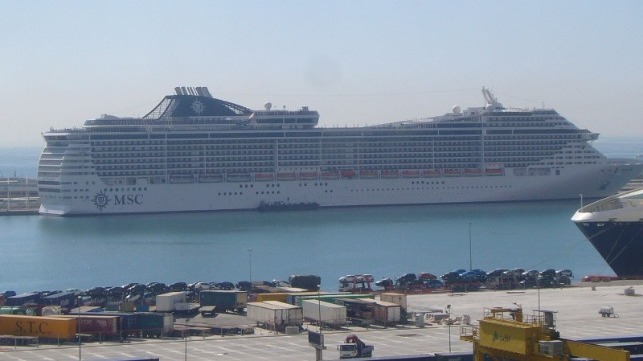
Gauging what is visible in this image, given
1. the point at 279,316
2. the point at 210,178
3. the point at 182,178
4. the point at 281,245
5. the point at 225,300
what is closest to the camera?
the point at 279,316

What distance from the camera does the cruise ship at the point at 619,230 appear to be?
2921 centimetres

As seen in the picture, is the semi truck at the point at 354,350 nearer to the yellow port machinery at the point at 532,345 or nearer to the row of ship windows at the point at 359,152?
the yellow port machinery at the point at 532,345

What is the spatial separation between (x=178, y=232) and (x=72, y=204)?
8.92 metres

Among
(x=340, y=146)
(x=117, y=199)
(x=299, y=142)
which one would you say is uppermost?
(x=299, y=142)

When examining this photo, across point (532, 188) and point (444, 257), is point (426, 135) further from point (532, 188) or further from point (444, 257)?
point (444, 257)

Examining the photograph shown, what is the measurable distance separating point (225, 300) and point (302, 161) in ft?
105

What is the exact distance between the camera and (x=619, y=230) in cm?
2944

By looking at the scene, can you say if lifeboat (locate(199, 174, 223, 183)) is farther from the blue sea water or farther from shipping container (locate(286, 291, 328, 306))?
shipping container (locate(286, 291, 328, 306))

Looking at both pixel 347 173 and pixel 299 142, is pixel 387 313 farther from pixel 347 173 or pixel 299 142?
pixel 299 142

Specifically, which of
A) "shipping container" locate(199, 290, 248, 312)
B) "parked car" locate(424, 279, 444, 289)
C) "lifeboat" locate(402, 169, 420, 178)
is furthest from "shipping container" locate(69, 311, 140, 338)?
"lifeboat" locate(402, 169, 420, 178)

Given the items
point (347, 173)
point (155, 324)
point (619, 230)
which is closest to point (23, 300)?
point (155, 324)

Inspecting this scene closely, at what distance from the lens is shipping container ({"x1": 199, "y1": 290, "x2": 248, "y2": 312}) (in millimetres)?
23984

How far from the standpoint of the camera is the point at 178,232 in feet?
147

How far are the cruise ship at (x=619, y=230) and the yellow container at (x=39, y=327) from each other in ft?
45.8
